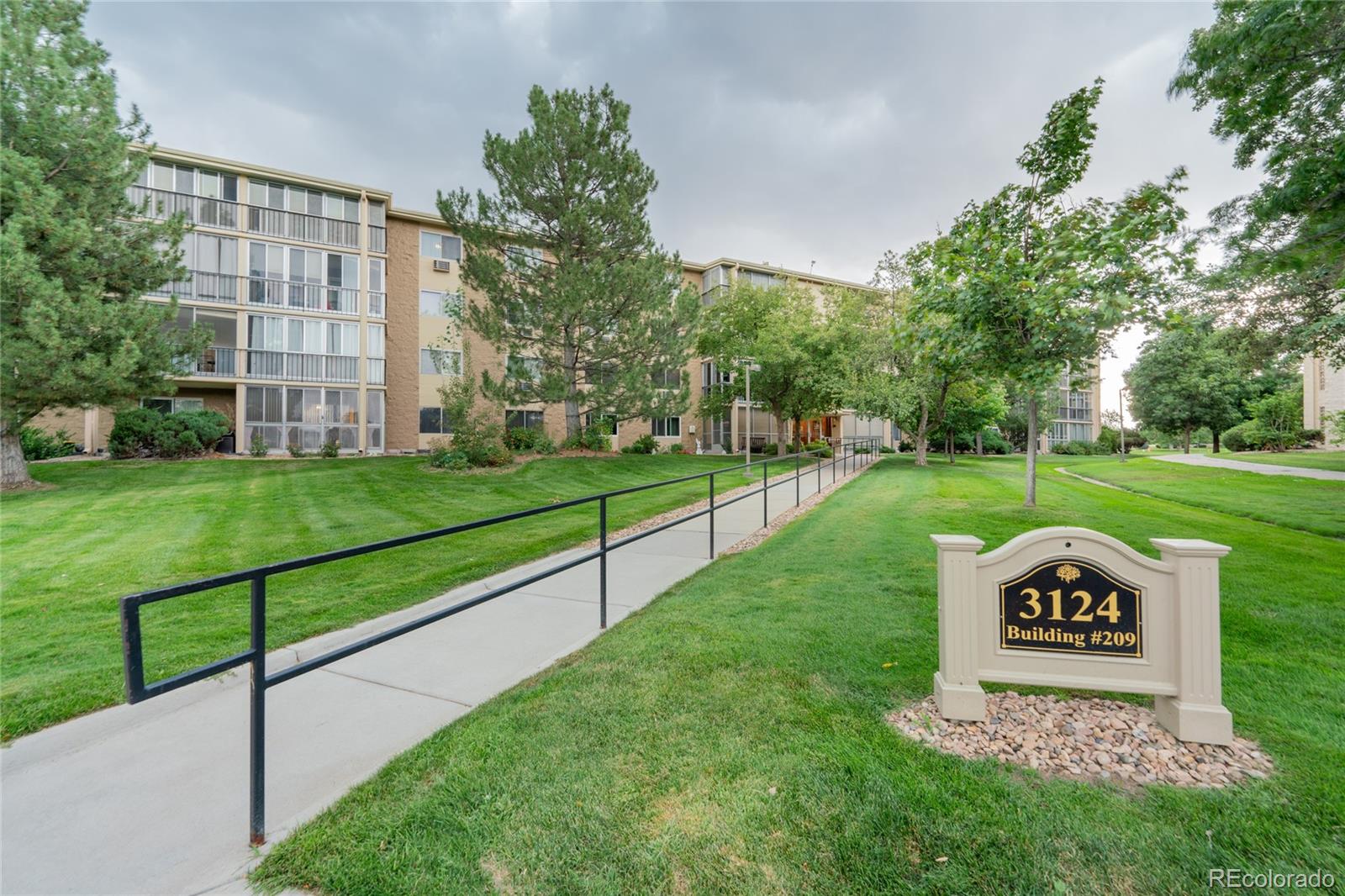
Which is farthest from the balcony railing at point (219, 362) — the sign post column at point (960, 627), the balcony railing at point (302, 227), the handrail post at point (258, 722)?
the sign post column at point (960, 627)

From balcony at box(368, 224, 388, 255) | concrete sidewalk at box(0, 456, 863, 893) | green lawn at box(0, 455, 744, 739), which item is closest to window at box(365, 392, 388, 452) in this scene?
balcony at box(368, 224, 388, 255)

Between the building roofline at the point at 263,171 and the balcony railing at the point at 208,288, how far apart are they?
13.0 feet

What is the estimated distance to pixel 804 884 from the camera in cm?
170

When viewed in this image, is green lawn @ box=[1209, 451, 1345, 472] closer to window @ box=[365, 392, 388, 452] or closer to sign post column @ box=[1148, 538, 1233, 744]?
sign post column @ box=[1148, 538, 1233, 744]

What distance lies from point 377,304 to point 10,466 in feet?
44.1

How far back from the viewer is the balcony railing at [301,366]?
19641mm

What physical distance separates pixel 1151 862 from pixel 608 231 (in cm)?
1830

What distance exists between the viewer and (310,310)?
2089cm

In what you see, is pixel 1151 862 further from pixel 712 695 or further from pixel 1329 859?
pixel 712 695

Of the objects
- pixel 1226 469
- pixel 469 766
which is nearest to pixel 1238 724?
pixel 469 766

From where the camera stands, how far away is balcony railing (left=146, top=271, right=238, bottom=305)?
18.8 metres

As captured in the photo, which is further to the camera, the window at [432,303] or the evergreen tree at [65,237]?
the window at [432,303]

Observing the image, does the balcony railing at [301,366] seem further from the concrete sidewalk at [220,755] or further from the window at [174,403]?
the concrete sidewalk at [220,755]

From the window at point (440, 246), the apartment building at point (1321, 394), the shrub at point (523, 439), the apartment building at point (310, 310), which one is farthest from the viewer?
the apartment building at point (1321, 394)
